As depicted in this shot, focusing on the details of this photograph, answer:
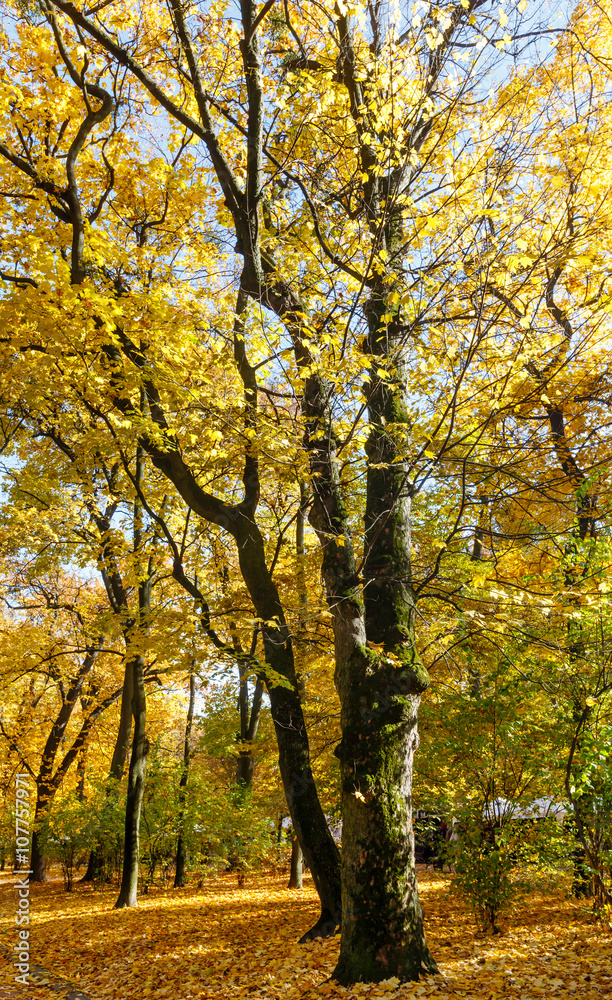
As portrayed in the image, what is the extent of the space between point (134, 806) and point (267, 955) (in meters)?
4.20

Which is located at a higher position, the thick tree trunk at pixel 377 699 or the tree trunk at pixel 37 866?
the thick tree trunk at pixel 377 699

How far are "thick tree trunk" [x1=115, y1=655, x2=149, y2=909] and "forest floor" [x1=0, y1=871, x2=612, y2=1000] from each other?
343 mm

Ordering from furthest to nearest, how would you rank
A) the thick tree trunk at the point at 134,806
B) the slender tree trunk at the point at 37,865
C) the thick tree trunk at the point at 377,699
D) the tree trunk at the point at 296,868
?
the slender tree trunk at the point at 37,865, the tree trunk at the point at 296,868, the thick tree trunk at the point at 134,806, the thick tree trunk at the point at 377,699

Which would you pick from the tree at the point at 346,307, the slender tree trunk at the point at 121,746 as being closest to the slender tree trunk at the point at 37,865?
the slender tree trunk at the point at 121,746

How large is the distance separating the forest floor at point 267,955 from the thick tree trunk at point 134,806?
0.34 meters

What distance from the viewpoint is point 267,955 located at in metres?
5.06

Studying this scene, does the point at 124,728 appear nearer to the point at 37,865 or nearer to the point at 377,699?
the point at 37,865

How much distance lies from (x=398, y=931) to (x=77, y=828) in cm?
916

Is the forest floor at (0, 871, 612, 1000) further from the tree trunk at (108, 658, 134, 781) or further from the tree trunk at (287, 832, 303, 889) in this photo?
the tree trunk at (108, 658, 134, 781)

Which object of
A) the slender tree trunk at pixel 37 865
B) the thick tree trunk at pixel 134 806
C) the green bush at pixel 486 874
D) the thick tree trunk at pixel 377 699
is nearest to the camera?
the thick tree trunk at pixel 377 699

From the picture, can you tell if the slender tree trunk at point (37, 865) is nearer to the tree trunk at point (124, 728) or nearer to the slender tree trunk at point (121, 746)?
the slender tree trunk at point (121, 746)

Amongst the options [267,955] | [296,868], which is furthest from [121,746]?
[267,955]

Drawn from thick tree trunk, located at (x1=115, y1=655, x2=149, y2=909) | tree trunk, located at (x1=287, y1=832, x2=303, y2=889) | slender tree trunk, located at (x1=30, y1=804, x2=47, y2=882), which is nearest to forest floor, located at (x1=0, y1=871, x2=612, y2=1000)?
thick tree trunk, located at (x1=115, y1=655, x2=149, y2=909)

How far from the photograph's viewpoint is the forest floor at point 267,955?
3.79 m
